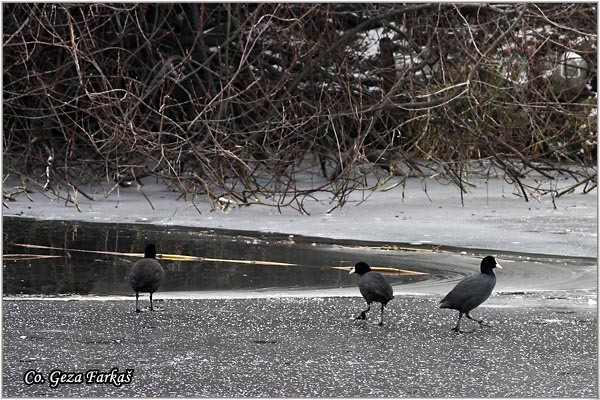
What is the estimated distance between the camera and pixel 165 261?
352 inches

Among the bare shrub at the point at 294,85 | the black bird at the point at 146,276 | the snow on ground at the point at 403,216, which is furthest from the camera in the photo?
the bare shrub at the point at 294,85

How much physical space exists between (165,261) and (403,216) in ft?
11.1

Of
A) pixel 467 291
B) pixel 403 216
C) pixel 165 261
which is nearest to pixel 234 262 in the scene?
pixel 165 261

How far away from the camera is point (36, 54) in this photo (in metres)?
13.3

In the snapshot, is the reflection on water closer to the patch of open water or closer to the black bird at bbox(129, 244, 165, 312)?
the patch of open water

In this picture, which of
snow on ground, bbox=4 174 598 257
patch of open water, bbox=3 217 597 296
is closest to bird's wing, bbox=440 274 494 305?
patch of open water, bbox=3 217 597 296

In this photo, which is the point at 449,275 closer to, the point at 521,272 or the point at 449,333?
the point at 521,272

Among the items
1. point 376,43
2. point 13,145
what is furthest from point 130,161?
point 376,43

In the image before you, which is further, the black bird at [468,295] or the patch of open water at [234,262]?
the patch of open water at [234,262]

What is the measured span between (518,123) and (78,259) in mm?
7011

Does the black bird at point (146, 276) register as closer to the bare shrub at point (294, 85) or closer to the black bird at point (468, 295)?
the black bird at point (468, 295)

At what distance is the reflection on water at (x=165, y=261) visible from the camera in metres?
7.93

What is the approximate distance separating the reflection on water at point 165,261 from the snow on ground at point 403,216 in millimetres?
605

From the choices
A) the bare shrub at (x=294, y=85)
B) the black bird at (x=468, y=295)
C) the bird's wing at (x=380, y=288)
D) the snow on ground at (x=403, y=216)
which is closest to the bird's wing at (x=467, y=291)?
the black bird at (x=468, y=295)
